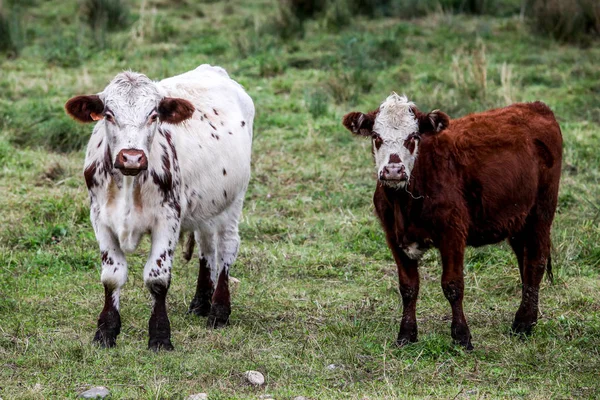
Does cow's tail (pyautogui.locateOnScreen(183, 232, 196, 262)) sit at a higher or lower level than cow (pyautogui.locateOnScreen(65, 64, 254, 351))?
lower

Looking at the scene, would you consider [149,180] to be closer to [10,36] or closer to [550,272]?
[550,272]

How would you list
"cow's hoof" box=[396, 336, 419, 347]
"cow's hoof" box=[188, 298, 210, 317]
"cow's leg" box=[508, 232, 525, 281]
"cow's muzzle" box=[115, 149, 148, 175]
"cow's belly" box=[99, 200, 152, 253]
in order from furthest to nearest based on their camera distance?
"cow's hoof" box=[188, 298, 210, 317] → "cow's leg" box=[508, 232, 525, 281] → "cow's hoof" box=[396, 336, 419, 347] → "cow's belly" box=[99, 200, 152, 253] → "cow's muzzle" box=[115, 149, 148, 175]

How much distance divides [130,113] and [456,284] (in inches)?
88.5

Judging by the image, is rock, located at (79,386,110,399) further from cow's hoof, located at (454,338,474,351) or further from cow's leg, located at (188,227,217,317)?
cow's hoof, located at (454,338,474,351)

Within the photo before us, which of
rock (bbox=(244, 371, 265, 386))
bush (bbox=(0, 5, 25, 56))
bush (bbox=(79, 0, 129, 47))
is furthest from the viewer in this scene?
bush (bbox=(79, 0, 129, 47))

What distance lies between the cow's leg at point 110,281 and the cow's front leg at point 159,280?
0.17 meters

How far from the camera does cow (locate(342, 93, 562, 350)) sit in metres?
5.93

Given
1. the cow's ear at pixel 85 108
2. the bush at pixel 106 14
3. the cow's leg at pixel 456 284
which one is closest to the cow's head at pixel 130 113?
the cow's ear at pixel 85 108

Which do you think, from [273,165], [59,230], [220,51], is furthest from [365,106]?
[59,230]

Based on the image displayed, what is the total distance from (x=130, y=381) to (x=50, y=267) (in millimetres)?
2659

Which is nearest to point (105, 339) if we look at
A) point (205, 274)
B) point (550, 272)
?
point (205, 274)

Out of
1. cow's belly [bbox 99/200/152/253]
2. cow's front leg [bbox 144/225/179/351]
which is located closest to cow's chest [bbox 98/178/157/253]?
cow's belly [bbox 99/200/152/253]

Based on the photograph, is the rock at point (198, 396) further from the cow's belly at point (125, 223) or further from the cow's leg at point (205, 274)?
the cow's leg at point (205, 274)

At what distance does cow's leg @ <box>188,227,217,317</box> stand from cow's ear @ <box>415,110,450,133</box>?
6.12 feet
